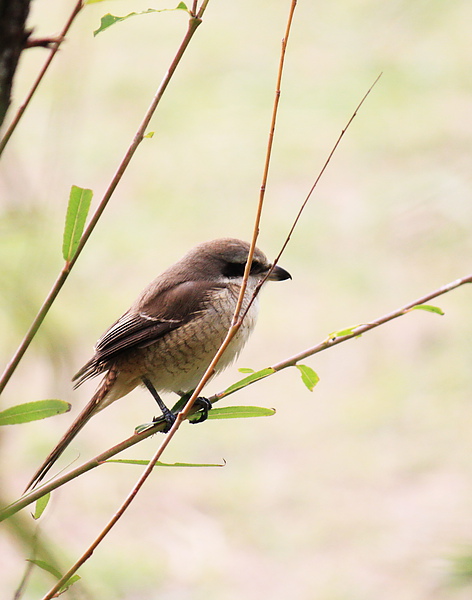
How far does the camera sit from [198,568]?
14.4 ft

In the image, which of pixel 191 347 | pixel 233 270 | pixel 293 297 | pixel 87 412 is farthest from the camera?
pixel 293 297

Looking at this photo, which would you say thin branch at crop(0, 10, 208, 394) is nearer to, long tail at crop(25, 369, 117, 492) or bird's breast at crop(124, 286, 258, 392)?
long tail at crop(25, 369, 117, 492)

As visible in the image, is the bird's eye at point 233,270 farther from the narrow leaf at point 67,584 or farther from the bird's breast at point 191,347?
the narrow leaf at point 67,584

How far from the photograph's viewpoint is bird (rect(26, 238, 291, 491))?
8.05 feet

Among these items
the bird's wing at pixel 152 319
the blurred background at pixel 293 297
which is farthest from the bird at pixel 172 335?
the blurred background at pixel 293 297

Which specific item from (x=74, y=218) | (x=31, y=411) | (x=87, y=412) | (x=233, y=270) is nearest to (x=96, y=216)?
(x=74, y=218)

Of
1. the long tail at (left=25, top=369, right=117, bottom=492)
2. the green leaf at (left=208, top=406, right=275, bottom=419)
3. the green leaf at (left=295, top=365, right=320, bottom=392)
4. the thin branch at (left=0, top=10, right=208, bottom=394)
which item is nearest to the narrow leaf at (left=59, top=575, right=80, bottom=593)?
the thin branch at (left=0, top=10, right=208, bottom=394)

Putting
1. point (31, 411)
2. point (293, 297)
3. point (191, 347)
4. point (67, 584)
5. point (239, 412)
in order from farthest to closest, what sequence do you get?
point (293, 297) < point (191, 347) < point (239, 412) < point (31, 411) < point (67, 584)

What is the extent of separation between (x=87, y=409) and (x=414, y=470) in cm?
315

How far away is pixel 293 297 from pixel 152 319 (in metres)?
4.01

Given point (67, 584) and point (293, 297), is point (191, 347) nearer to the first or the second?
point (67, 584)

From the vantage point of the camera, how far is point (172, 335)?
2518mm

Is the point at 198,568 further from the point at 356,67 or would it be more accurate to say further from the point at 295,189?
the point at 356,67

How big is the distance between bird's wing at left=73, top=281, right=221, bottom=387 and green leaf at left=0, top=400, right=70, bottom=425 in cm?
125
